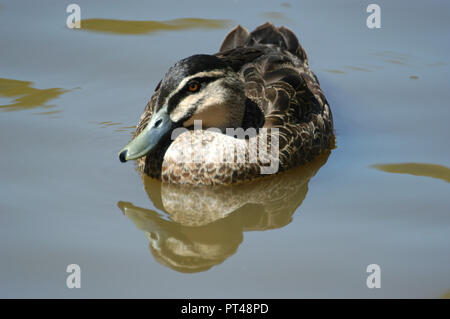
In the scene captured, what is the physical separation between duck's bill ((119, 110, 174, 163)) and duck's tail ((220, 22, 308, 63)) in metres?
2.41

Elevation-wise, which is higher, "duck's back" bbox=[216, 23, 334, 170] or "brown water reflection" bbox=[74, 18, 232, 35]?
"brown water reflection" bbox=[74, 18, 232, 35]

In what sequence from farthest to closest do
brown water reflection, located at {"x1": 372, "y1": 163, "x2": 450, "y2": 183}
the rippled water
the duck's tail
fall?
the duck's tail → brown water reflection, located at {"x1": 372, "y1": 163, "x2": 450, "y2": 183} → the rippled water

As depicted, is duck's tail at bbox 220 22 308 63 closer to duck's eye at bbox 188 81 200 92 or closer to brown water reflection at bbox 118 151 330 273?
brown water reflection at bbox 118 151 330 273

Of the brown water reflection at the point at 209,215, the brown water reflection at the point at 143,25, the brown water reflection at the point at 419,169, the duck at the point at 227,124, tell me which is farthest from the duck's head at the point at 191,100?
the brown water reflection at the point at 143,25

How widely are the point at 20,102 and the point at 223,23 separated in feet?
11.5

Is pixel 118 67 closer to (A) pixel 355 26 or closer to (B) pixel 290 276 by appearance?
(A) pixel 355 26

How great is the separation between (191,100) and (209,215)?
3.73 ft

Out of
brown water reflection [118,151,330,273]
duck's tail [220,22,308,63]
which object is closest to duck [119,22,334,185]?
brown water reflection [118,151,330,273]

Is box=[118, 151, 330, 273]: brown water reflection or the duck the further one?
the duck

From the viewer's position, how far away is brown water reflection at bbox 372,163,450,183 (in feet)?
24.1

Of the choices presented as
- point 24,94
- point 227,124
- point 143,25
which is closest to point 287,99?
point 227,124

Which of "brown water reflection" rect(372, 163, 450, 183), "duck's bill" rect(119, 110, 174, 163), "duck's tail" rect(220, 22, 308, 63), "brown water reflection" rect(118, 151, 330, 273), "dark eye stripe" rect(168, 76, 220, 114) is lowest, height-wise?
"brown water reflection" rect(118, 151, 330, 273)

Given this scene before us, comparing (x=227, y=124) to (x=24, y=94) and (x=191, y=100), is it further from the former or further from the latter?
(x=24, y=94)

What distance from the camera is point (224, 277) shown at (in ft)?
18.5
